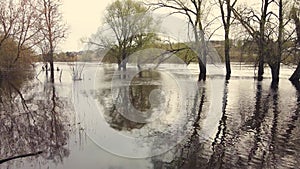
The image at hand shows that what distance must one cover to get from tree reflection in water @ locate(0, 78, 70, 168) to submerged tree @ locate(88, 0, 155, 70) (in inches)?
449

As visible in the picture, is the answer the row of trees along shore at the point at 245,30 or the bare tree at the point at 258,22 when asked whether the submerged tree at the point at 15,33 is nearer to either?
the row of trees along shore at the point at 245,30

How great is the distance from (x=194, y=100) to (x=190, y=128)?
5.95m

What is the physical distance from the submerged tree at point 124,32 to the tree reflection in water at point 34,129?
1140cm

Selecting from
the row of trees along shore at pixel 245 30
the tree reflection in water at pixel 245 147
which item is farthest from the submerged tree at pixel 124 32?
the tree reflection in water at pixel 245 147

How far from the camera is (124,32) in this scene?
31.7m

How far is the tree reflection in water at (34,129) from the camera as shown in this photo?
8.02 metres

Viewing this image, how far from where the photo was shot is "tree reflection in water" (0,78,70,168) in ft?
26.3

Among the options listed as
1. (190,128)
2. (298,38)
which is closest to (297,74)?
(298,38)

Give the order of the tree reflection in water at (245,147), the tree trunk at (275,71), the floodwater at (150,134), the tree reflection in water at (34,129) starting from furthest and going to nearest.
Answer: the tree trunk at (275,71), the tree reflection in water at (34,129), the floodwater at (150,134), the tree reflection in water at (245,147)

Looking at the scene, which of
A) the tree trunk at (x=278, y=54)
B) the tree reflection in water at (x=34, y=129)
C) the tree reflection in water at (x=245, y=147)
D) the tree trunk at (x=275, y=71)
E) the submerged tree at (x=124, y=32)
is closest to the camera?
the tree reflection in water at (x=245, y=147)

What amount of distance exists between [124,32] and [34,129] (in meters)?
22.5

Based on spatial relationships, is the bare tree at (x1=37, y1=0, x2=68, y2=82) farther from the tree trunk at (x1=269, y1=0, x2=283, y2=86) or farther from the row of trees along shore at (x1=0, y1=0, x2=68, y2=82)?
the tree trunk at (x1=269, y1=0, x2=283, y2=86)

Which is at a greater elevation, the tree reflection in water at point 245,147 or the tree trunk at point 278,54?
the tree trunk at point 278,54

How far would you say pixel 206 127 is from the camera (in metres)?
10.0
